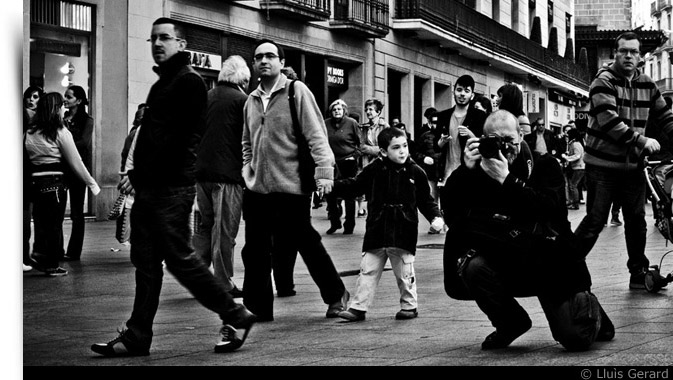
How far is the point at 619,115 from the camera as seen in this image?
8102 mm

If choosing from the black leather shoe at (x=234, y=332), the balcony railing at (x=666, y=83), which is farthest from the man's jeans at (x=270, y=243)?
the balcony railing at (x=666, y=83)

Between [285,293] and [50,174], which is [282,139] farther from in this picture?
[50,174]

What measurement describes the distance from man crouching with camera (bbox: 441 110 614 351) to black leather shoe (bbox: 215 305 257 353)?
3.21 ft

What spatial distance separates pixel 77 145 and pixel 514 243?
4.30 metres

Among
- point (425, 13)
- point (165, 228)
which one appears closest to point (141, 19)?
point (165, 228)

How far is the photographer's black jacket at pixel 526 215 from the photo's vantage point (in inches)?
222

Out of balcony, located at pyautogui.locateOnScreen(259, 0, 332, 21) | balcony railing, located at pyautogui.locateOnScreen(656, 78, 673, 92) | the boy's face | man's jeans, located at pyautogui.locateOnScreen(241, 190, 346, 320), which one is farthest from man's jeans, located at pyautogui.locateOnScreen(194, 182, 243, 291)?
balcony railing, located at pyautogui.locateOnScreen(656, 78, 673, 92)

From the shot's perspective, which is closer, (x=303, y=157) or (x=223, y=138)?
(x=303, y=157)

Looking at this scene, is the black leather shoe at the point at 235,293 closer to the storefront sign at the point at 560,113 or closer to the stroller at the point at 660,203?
the stroller at the point at 660,203

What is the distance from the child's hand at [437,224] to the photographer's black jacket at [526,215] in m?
0.97

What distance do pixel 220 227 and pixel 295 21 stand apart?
13017mm

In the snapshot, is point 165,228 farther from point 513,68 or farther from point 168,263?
point 513,68

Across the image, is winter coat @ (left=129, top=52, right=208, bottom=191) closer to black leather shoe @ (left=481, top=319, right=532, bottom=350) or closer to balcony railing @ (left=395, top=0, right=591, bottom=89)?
black leather shoe @ (left=481, top=319, right=532, bottom=350)

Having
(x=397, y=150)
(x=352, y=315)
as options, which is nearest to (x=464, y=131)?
(x=397, y=150)
